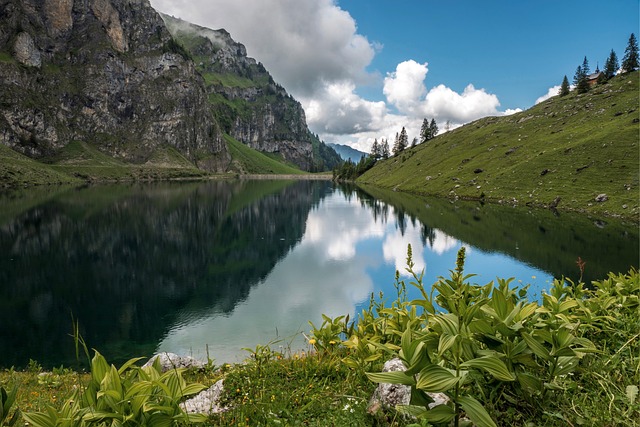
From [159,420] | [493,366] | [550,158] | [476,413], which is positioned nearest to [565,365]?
[493,366]

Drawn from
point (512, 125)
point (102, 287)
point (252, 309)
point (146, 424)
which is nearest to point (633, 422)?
point (146, 424)

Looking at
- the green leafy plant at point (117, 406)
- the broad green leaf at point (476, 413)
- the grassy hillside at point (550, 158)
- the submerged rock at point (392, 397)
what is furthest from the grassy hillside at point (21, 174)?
the broad green leaf at point (476, 413)

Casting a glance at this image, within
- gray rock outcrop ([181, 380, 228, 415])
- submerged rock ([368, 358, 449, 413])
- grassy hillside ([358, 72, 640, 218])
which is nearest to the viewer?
submerged rock ([368, 358, 449, 413])

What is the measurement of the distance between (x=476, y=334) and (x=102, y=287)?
39691 millimetres

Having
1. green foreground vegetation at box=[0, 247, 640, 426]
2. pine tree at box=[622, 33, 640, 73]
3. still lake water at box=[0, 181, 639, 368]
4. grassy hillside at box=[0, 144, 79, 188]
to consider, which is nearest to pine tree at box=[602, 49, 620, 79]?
pine tree at box=[622, 33, 640, 73]

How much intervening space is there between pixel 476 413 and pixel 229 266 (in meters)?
43.8

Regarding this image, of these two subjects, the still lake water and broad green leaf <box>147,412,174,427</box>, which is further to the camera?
the still lake water

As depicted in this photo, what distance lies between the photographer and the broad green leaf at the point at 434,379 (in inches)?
120

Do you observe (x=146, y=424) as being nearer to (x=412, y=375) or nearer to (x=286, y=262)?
(x=412, y=375)

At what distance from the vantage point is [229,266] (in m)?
44.4

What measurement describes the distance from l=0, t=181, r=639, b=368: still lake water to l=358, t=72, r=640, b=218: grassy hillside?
12.7m

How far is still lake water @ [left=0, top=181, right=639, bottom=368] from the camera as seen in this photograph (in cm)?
2464

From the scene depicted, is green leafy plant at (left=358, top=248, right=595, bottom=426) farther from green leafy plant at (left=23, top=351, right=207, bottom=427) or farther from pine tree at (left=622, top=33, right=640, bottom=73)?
pine tree at (left=622, top=33, right=640, bottom=73)

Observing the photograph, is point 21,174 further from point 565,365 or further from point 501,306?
point 565,365
